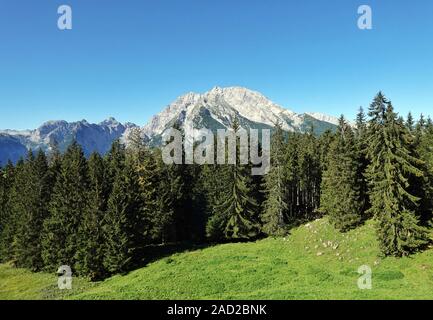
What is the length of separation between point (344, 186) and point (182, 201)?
2641 centimetres

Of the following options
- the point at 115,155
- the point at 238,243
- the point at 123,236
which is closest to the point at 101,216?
the point at 123,236

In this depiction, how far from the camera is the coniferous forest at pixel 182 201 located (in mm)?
40000

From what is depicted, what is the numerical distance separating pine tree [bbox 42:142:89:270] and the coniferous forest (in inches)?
5.8

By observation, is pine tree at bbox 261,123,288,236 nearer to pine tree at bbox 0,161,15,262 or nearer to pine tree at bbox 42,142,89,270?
pine tree at bbox 42,142,89,270

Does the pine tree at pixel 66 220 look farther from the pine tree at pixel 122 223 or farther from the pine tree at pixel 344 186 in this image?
the pine tree at pixel 344 186

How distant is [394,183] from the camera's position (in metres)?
39.4

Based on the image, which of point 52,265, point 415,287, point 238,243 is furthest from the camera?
point 238,243

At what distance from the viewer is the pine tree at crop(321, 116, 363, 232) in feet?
169

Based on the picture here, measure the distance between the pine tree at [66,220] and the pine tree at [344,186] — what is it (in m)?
36.1

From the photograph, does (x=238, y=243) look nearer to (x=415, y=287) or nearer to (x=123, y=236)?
(x=123, y=236)

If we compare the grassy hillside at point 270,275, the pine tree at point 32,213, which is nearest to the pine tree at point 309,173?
the grassy hillside at point 270,275

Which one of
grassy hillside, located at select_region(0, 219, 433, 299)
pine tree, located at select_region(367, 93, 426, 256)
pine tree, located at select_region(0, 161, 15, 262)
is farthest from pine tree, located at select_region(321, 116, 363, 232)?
pine tree, located at select_region(0, 161, 15, 262)

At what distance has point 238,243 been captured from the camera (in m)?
57.9
